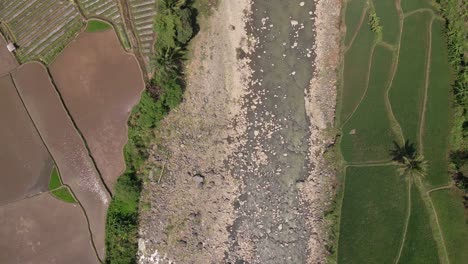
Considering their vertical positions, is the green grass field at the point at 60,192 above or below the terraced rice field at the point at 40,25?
below

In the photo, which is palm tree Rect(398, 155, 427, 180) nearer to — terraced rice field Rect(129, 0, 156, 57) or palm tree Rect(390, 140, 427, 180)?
palm tree Rect(390, 140, 427, 180)

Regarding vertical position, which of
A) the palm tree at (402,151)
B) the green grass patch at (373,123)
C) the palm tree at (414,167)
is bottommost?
the palm tree at (414,167)

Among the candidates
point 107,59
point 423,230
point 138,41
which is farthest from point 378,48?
point 107,59

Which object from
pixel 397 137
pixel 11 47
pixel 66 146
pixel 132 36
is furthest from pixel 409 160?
pixel 11 47

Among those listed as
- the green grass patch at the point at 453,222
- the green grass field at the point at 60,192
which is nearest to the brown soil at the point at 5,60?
the green grass field at the point at 60,192

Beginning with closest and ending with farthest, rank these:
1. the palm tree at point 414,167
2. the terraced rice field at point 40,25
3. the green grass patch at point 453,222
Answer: the palm tree at point 414,167 → the green grass patch at point 453,222 → the terraced rice field at point 40,25

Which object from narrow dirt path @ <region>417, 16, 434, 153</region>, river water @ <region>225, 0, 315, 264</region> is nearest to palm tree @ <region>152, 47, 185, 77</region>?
river water @ <region>225, 0, 315, 264</region>

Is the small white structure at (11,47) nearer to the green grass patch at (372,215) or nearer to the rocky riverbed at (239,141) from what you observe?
the rocky riverbed at (239,141)

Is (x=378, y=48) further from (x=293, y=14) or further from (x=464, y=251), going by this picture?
(x=464, y=251)
